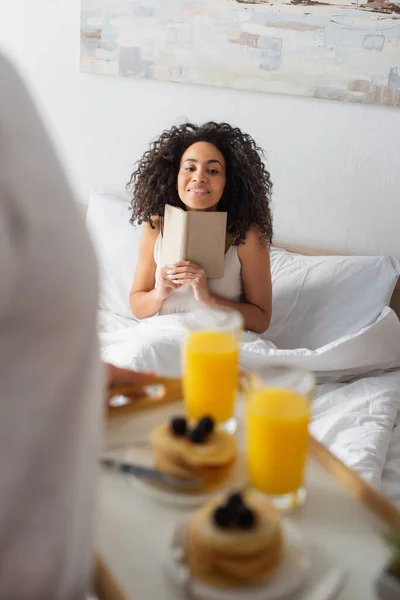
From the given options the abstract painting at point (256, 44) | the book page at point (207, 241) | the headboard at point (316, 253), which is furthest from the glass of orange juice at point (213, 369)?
→ the abstract painting at point (256, 44)

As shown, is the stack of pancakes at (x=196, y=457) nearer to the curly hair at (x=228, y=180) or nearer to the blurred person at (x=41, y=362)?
the blurred person at (x=41, y=362)

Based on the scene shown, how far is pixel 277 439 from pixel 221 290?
1.30 m

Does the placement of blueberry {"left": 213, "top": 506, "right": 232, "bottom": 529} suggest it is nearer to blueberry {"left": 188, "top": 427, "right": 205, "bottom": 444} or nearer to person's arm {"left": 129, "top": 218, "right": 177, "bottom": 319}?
blueberry {"left": 188, "top": 427, "right": 205, "bottom": 444}

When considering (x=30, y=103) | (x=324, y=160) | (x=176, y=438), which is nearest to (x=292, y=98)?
(x=324, y=160)

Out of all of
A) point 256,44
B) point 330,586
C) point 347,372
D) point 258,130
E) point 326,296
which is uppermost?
point 256,44

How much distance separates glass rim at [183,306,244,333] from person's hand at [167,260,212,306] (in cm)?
89

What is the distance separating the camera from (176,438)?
0.96 meters

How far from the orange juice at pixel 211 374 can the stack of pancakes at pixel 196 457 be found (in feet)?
0.38

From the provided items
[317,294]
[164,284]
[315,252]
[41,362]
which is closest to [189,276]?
[164,284]

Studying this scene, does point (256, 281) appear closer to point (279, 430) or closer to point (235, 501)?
point (279, 430)

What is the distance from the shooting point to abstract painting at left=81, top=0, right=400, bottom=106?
2270 mm

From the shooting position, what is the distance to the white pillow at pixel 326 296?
226 centimetres

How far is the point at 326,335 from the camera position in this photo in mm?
2270

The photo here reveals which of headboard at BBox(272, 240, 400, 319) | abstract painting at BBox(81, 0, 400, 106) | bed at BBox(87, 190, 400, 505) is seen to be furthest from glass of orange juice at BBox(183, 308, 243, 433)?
abstract painting at BBox(81, 0, 400, 106)
